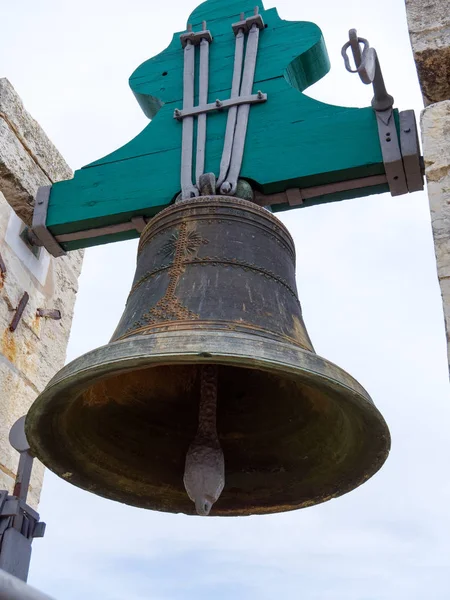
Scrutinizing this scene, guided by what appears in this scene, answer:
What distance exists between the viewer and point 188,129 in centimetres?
253

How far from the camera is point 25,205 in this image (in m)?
2.88

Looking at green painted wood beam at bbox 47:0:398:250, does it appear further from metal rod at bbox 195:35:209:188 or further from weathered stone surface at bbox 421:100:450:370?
weathered stone surface at bbox 421:100:450:370

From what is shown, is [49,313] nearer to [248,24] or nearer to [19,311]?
[19,311]

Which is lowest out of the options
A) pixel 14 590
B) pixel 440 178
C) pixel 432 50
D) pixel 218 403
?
pixel 14 590

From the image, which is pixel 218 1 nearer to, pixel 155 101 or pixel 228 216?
pixel 155 101

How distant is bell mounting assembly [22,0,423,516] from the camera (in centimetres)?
174

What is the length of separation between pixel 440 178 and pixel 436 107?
243mm

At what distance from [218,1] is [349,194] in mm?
983

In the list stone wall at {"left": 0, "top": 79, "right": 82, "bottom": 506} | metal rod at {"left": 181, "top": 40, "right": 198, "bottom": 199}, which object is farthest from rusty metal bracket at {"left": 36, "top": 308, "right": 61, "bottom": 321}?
metal rod at {"left": 181, "top": 40, "right": 198, "bottom": 199}

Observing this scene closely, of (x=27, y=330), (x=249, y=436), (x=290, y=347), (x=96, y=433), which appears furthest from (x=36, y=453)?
(x=27, y=330)

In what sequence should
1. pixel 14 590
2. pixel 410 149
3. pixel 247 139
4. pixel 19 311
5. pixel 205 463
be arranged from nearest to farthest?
pixel 14 590 → pixel 205 463 → pixel 410 149 → pixel 247 139 → pixel 19 311

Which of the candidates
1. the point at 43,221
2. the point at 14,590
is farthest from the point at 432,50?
the point at 14,590

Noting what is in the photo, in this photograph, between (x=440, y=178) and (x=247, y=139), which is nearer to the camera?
(x=440, y=178)

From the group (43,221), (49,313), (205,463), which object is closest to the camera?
(205,463)
